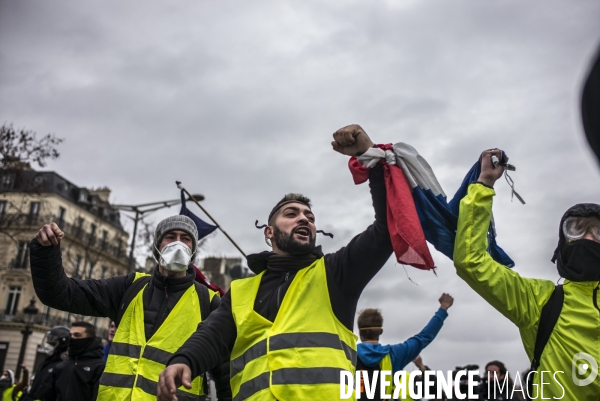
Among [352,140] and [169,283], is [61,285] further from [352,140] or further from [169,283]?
[352,140]

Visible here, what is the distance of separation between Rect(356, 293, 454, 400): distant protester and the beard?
2855 millimetres

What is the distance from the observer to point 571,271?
3336 mm

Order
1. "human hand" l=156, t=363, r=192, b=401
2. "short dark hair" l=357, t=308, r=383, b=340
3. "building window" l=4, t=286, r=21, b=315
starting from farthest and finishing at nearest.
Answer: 1. "building window" l=4, t=286, r=21, b=315
2. "short dark hair" l=357, t=308, r=383, b=340
3. "human hand" l=156, t=363, r=192, b=401

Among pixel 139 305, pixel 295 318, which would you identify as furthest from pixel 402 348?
pixel 295 318

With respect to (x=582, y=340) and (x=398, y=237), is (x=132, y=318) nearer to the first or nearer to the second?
(x=398, y=237)

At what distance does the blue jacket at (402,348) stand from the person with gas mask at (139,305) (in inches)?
85.2

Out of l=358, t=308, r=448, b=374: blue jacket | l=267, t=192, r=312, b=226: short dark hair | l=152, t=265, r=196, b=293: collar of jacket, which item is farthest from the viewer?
l=358, t=308, r=448, b=374: blue jacket

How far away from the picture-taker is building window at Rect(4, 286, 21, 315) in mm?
48875

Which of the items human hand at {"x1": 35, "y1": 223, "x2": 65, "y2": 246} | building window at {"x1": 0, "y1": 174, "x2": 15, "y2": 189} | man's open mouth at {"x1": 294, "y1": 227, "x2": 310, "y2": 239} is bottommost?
man's open mouth at {"x1": 294, "y1": 227, "x2": 310, "y2": 239}

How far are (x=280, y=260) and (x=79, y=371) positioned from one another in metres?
3.63

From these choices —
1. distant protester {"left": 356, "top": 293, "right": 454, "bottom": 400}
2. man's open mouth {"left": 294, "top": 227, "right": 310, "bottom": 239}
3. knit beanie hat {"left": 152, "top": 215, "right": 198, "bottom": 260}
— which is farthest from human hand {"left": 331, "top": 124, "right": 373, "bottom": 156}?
distant protester {"left": 356, "top": 293, "right": 454, "bottom": 400}

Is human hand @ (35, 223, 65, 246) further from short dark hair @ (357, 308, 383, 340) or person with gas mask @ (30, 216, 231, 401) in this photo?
short dark hair @ (357, 308, 383, 340)

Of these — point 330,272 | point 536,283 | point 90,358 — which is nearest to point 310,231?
point 330,272

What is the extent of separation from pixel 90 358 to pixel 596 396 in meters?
5.05
